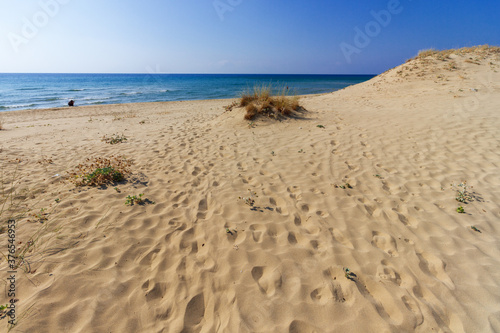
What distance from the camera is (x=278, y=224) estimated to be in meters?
3.47

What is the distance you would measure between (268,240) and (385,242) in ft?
5.22

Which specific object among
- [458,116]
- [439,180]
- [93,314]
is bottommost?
[93,314]

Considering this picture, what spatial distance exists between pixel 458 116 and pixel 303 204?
7851mm

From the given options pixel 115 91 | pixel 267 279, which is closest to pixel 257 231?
pixel 267 279

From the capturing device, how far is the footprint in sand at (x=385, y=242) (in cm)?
299

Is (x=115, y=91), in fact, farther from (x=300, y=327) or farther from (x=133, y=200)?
(x=300, y=327)

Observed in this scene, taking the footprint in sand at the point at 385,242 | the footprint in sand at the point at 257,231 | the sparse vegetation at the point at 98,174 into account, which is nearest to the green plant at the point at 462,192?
the footprint in sand at the point at 385,242

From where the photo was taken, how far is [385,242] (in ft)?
10.3

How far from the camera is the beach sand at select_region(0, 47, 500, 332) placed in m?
2.26

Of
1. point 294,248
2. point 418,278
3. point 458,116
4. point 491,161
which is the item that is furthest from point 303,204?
point 458,116

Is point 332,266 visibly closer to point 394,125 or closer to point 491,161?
point 491,161

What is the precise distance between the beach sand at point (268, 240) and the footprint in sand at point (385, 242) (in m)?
0.02

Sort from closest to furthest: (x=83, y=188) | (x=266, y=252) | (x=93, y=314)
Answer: (x=93, y=314) → (x=266, y=252) → (x=83, y=188)

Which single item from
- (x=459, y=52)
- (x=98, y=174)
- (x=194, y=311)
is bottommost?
(x=194, y=311)
